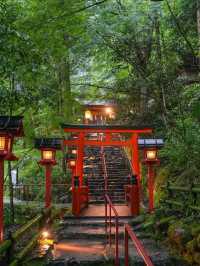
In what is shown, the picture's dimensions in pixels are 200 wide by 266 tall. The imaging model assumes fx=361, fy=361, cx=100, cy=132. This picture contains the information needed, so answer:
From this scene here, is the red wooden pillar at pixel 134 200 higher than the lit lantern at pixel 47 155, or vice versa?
the lit lantern at pixel 47 155

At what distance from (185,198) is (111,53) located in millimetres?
8921

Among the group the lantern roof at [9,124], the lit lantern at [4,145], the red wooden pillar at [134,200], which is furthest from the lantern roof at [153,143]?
the lit lantern at [4,145]

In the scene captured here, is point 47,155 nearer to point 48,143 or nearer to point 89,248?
point 48,143

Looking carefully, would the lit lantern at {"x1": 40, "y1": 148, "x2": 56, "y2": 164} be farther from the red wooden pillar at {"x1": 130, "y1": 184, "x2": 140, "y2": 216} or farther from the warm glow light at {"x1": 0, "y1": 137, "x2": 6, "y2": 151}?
the warm glow light at {"x1": 0, "y1": 137, "x2": 6, "y2": 151}

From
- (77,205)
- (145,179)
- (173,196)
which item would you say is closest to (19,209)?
(77,205)

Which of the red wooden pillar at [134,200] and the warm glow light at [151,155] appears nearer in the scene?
the warm glow light at [151,155]

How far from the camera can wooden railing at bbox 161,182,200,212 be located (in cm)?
917

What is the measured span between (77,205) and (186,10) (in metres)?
9.93

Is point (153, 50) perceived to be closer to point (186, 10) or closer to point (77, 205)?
point (186, 10)

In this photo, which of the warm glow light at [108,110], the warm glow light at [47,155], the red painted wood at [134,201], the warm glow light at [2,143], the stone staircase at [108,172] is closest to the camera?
the warm glow light at [2,143]

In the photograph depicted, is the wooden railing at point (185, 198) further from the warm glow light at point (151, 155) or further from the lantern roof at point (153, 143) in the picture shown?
the lantern roof at point (153, 143)

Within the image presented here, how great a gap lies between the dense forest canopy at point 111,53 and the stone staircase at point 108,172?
3824 mm

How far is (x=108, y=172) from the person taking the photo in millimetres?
25188

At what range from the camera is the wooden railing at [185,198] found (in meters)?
9.17
